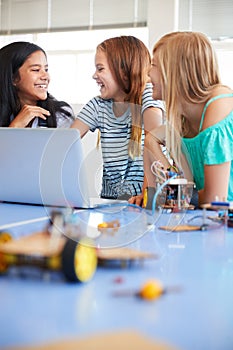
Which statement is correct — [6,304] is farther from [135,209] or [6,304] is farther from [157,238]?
[135,209]

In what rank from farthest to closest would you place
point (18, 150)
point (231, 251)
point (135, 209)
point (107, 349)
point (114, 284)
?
point (18, 150) < point (135, 209) < point (231, 251) < point (114, 284) < point (107, 349)

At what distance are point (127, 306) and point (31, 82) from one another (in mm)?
1656

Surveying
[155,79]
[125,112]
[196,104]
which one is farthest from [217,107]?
[125,112]

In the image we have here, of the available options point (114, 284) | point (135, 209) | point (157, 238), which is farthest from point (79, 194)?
point (114, 284)

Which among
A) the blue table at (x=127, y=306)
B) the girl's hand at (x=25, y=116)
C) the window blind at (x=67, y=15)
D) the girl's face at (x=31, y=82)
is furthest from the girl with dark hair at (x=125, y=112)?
the window blind at (x=67, y=15)

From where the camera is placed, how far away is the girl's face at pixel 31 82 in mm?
1983

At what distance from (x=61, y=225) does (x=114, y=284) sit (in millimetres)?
111

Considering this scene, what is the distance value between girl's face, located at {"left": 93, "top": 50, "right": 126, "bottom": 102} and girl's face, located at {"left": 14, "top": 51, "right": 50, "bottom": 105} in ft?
1.43

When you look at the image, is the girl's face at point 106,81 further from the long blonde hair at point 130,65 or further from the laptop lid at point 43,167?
the laptop lid at point 43,167

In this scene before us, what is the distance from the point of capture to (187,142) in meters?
1.40

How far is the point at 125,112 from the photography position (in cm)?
146

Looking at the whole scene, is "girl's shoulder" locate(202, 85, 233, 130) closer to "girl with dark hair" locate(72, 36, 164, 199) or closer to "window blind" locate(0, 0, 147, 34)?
"girl with dark hair" locate(72, 36, 164, 199)

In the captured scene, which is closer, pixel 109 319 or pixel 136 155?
pixel 109 319

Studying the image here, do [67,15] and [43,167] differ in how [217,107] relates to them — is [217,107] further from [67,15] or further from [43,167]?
[67,15]
